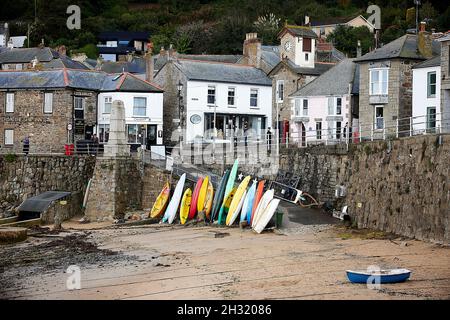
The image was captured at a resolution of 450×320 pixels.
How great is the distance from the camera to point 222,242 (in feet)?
105

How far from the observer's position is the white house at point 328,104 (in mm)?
46312

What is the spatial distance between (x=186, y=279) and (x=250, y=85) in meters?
29.7

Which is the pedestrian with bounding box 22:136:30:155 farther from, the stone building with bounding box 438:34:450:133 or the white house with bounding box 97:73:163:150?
the stone building with bounding box 438:34:450:133

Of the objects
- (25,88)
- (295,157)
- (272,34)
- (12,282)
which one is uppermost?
(272,34)

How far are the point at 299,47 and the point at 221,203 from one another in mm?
19242

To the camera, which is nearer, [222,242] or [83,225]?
[222,242]

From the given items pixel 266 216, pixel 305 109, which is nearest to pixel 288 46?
pixel 305 109

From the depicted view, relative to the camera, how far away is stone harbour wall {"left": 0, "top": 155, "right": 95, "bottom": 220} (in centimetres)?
4497

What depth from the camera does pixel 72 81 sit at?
49281mm

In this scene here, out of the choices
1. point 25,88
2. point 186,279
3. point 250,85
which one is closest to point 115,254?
point 186,279

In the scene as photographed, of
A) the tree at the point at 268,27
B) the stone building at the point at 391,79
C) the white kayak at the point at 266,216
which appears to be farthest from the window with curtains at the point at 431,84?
the tree at the point at 268,27

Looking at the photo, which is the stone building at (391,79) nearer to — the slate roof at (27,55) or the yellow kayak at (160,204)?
the yellow kayak at (160,204)

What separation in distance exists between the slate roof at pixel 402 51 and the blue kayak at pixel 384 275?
2023 centimetres
